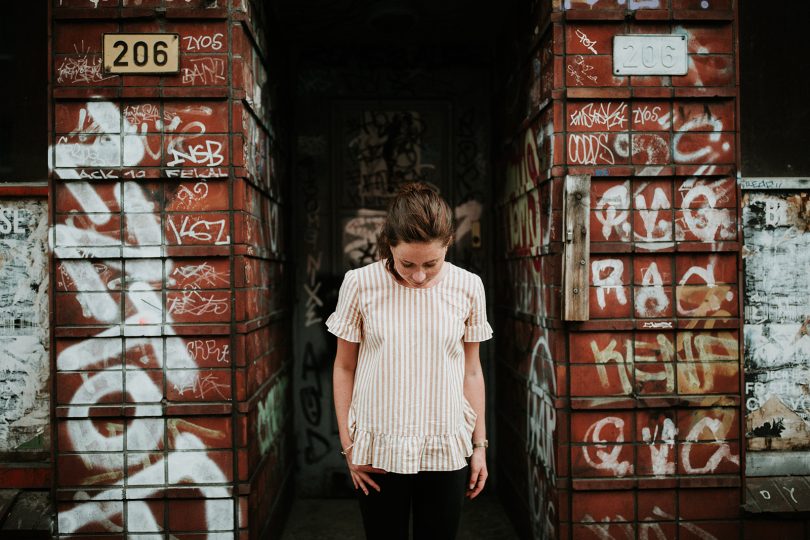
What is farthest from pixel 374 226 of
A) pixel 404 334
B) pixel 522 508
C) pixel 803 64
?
pixel 803 64

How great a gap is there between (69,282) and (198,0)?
1687 mm

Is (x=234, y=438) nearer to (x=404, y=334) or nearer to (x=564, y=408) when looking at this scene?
(x=404, y=334)

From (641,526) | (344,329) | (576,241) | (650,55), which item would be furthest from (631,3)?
(641,526)

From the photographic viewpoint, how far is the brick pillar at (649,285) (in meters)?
3.15

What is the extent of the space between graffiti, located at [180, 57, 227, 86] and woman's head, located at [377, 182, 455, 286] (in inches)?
61.3

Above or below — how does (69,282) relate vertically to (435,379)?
above

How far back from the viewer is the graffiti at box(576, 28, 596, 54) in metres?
3.14

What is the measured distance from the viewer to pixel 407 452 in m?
2.08

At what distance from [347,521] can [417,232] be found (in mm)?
3103

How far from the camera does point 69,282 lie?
3.08 meters

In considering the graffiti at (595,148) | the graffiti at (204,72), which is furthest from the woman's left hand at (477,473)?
the graffiti at (204,72)

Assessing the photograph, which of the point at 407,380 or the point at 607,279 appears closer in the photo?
the point at 407,380

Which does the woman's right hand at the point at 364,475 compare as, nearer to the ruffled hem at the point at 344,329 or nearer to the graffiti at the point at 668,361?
the ruffled hem at the point at 344,329

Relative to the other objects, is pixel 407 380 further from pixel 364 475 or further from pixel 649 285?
pixel 649 285
